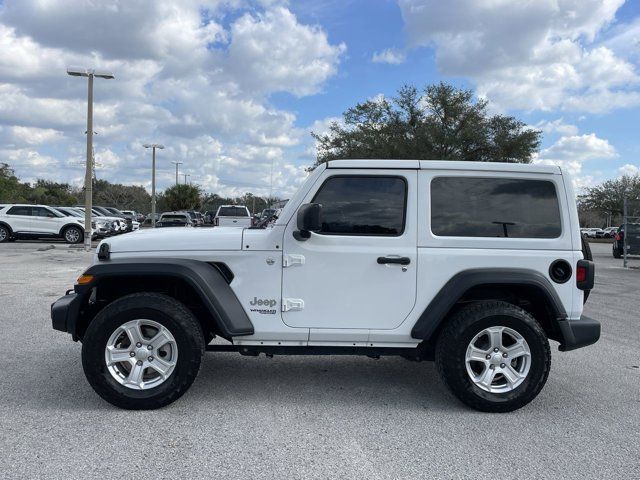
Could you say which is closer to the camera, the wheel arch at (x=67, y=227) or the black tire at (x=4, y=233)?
the black tire at (x=4, y=233)

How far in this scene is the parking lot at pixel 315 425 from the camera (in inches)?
127

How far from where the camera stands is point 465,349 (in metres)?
4.12

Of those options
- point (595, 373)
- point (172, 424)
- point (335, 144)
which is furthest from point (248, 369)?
point (335, 144)

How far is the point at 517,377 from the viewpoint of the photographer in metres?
4.16

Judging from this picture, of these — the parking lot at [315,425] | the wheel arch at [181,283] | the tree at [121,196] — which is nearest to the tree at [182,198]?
the tree at [121,196]

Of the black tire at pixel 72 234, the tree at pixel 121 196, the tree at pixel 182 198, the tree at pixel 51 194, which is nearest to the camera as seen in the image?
the black tire at pixel 72 234

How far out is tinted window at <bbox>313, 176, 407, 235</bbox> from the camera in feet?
13.9

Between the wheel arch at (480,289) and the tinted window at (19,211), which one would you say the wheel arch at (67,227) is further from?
the wheel arch at (480,289)

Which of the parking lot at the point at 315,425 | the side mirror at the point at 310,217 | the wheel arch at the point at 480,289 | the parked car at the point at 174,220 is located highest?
the parked car at the point at 174,220

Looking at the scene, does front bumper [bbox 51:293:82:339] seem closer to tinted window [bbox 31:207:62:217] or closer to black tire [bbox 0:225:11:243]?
tinted window [bbox 31:207:62:217]

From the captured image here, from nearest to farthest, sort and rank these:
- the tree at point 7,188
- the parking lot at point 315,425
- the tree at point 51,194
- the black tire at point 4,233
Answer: the parking lot at point 315,425 < the black tire at point 4,233 < the tree at point 7,188 < the tree at point 51,194

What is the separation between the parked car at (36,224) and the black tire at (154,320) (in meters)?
20.9

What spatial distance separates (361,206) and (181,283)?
5.03 feet

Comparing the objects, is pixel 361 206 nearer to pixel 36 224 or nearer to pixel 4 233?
pixel 36 224
